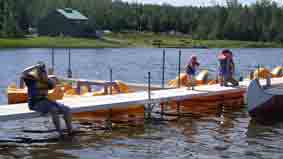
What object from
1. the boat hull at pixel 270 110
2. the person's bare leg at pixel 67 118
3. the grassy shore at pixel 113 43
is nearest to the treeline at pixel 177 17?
the grassy shore at pixel 113 43

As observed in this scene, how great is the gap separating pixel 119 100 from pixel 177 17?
13661 cm

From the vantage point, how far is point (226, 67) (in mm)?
23906

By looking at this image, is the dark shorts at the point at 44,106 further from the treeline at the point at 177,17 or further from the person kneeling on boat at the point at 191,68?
the treeline at the point at 177,17

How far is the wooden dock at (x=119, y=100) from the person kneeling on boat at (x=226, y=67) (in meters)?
0.34

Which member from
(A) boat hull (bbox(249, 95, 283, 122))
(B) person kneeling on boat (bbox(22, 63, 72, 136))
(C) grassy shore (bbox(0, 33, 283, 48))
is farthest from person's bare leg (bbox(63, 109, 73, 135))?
(C) grassy shore (bbox(0, 33, 283, 48))

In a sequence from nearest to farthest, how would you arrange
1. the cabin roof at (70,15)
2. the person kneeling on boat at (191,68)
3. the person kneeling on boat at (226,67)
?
the person kneeling on boat at (191,68) < the person kneeling on boat at (226,67) < the cabin roof at (70,15)

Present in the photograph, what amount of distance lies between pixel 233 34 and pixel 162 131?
377ft

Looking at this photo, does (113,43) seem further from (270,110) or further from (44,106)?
(44,106)

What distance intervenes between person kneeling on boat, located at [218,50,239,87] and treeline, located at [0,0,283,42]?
297 feet

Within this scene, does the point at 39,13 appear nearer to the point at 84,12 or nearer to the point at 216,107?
the point at 84,12

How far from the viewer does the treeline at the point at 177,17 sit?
13088 centimetres

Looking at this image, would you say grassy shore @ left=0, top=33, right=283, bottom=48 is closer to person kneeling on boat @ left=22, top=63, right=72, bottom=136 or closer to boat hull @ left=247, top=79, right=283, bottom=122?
boat hull @ left=247, top=79, right=283, bottom=122

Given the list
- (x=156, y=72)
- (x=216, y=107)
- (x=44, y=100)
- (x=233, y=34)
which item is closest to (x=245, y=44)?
(x=233, y=34)

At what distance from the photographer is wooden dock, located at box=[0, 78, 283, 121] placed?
17000mm
